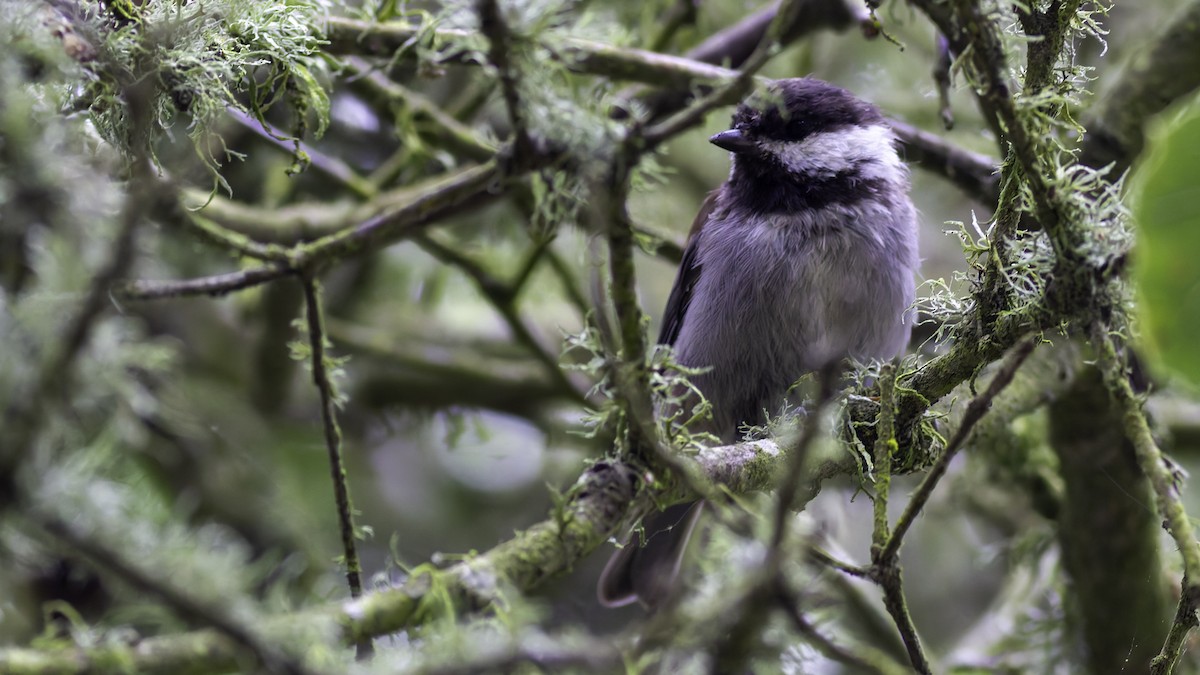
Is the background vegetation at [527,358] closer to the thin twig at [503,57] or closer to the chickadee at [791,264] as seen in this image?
the thin twig at [503,57]

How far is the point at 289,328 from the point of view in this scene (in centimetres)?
394

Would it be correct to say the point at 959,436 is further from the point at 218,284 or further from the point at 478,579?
the point at 218,284

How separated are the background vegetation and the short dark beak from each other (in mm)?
191

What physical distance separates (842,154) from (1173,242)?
72.3 inches

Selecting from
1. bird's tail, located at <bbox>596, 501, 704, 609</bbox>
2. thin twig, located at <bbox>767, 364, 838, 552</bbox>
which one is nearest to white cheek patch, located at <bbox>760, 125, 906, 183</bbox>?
bird's tail, located at <bbox>596, 501, 704, 609</bbox>

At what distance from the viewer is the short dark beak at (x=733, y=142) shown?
121 inches

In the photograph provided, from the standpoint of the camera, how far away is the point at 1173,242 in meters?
1.28

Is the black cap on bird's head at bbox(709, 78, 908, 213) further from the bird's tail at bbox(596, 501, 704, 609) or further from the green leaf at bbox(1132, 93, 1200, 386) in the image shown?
the green leaf at bbox(1132, 93, 1200, 386)

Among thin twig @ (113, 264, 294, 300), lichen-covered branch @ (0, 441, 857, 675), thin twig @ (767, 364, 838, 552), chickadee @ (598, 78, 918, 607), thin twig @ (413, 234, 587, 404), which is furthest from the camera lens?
thin twig @ (413, 234, 587, 404)

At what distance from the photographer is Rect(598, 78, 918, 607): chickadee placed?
116 inches

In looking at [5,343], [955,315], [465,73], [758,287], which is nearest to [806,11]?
[758,287]

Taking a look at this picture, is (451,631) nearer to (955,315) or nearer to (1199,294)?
(1199,294)

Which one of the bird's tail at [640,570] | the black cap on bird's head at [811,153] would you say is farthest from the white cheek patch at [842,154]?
the bird's tail at [640,570]

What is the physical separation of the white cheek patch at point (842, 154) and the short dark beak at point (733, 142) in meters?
0.05
